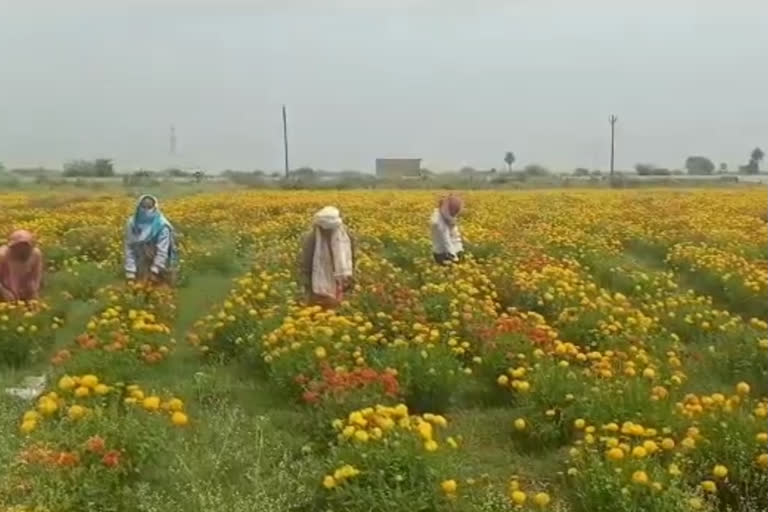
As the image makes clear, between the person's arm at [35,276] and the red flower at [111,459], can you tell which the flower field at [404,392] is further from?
the person's arm at [35,276]

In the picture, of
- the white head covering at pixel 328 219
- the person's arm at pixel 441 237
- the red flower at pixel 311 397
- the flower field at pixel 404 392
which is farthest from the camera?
the person's arm at pixel 441 237

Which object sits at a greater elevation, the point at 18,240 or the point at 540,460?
the point at 18,240

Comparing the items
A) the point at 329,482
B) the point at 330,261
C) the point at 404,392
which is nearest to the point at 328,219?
the point at 330,261

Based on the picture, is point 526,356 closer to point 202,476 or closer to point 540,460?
point 540,460

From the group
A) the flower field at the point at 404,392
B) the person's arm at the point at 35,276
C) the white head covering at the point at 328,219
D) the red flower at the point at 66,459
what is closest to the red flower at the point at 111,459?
the flower field at the point at 404,392

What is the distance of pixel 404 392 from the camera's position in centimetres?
658

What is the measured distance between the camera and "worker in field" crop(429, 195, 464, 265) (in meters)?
11.4

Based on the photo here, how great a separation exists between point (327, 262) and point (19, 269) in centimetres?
267

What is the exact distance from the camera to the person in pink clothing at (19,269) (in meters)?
9.22

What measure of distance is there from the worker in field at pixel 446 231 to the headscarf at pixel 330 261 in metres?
2.79

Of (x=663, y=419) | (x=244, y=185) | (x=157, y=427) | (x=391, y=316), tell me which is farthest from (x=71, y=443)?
(x=244, y=185)

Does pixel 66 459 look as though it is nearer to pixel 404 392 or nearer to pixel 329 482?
pixel 329 482

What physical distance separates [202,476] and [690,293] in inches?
217

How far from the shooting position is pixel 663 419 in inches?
213
